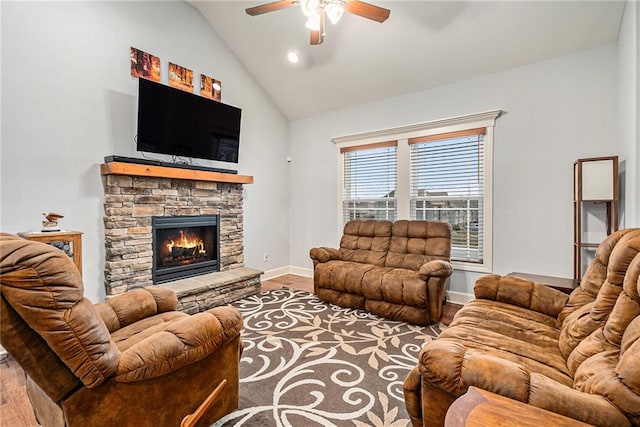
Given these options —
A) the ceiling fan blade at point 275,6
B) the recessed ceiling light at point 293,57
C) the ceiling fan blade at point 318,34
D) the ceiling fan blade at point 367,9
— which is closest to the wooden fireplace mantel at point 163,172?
the recessed ceiling light at point 293,57

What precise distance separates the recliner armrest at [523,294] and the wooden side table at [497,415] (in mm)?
1613

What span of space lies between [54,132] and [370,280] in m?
3.43

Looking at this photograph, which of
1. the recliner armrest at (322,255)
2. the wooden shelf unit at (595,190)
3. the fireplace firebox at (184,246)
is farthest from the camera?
the recliner armrest at (322,255)

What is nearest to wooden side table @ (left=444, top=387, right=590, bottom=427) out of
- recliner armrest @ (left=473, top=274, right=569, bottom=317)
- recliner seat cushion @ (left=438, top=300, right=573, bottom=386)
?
recliner seat cushion @ (left=438, top=300, right=573, bottom=386)

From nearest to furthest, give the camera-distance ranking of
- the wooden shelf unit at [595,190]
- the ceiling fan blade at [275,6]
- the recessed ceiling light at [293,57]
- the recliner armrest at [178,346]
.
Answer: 1. the recliner armrest at [178,346]
2. the ceiling fan blade at [275,6]
3. the wooden shelf unit at [595,190]
4. the recessed ceiling light at [293,57]

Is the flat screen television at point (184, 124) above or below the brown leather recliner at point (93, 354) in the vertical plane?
above

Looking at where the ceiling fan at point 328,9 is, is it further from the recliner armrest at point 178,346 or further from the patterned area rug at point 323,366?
the patterned area rug at point 323,366

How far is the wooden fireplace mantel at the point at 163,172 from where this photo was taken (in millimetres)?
3066

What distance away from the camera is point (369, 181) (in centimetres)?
476

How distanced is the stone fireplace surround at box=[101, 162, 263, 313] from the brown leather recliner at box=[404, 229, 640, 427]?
8.98 ft

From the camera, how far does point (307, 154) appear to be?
536 cm

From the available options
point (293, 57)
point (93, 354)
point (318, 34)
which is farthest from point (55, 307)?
point (293, 57)

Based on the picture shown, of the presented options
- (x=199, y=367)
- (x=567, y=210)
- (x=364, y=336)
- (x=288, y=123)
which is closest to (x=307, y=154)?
(x=288, y=123)

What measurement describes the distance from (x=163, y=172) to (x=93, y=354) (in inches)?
103
